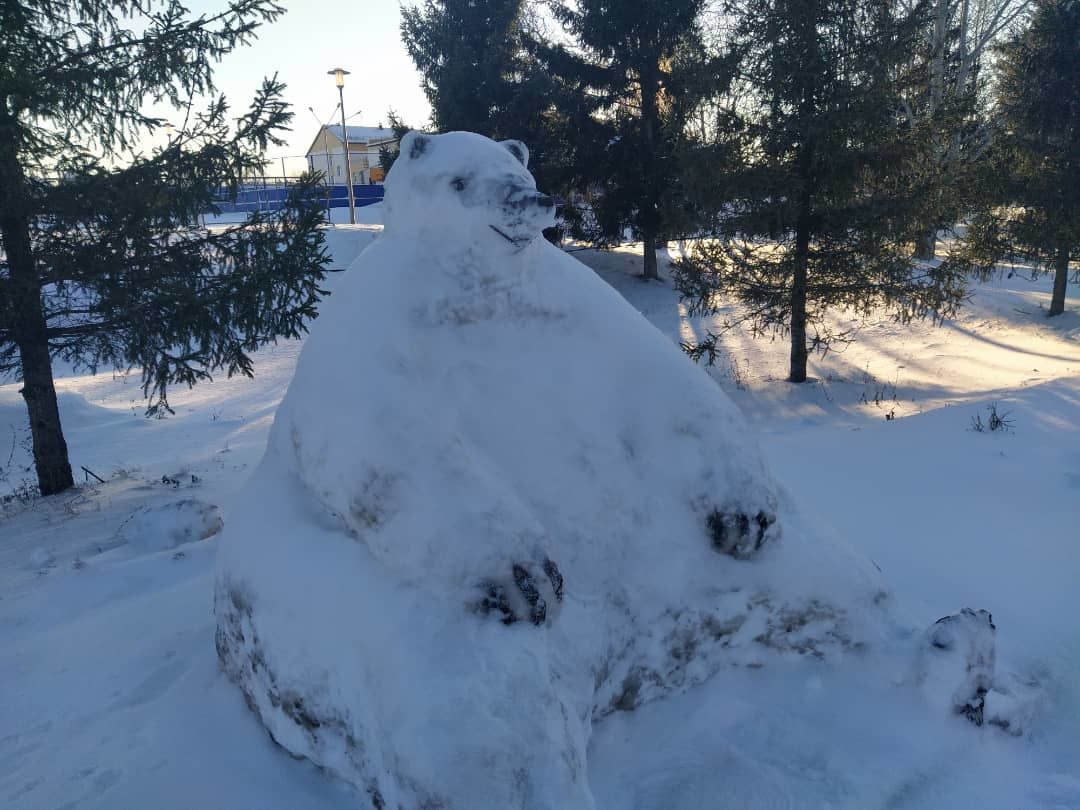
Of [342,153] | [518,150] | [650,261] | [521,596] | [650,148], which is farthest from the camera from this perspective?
[342,153]

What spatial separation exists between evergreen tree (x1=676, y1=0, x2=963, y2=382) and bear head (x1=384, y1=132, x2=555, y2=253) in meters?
8.22

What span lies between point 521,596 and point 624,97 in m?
17.9

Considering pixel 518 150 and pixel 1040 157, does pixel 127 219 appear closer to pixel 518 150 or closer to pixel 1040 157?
pixel 518 150

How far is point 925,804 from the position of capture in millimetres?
2328

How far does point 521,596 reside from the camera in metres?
2.26

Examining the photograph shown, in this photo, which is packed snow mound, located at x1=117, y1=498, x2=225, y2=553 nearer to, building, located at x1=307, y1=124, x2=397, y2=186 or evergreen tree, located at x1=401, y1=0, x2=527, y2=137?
evergreen tree, located at x1=401, y1=0, x2=527, y2=137

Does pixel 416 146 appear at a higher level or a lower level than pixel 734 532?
higher

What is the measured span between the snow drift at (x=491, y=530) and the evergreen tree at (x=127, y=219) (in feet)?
13.2

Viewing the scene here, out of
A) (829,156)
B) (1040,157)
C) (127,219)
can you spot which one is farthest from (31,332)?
(1040,157)

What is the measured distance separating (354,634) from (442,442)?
2.24 feet

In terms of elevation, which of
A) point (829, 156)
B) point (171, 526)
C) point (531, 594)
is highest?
point (829, 156)

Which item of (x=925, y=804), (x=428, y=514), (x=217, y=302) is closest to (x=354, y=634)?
(x=428, y=514)

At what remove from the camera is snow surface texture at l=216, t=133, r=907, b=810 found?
2.15 meters

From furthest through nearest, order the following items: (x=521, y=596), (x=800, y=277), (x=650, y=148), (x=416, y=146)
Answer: (x=650, y=148) < (x=800, y=277) < (x=416, y=146) < (x=521, y=596)
